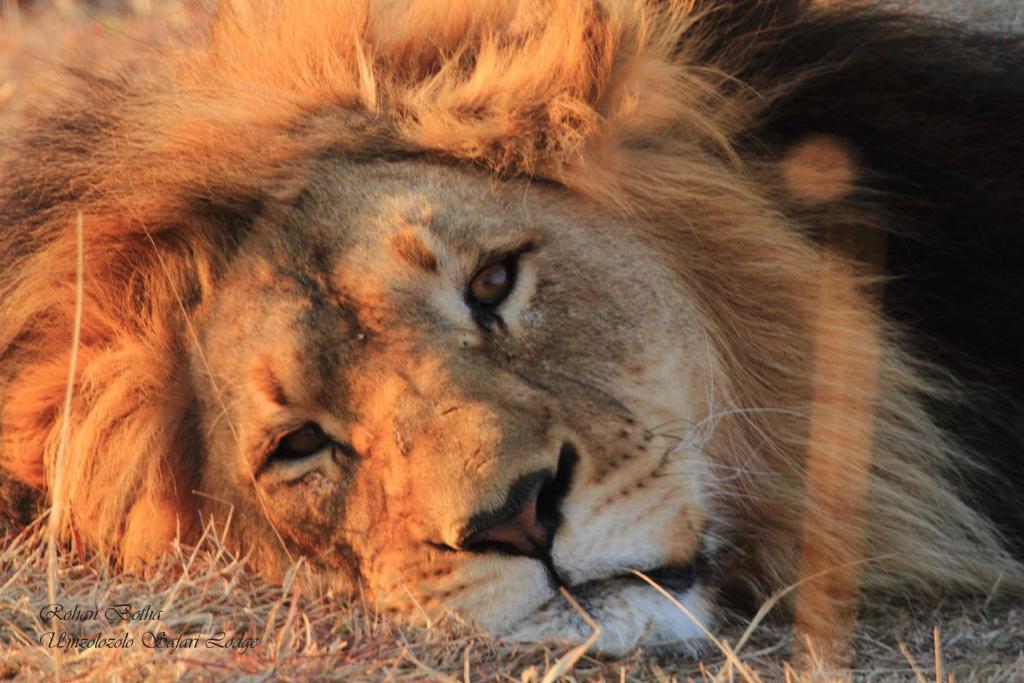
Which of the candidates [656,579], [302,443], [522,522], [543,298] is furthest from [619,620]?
[302,443]

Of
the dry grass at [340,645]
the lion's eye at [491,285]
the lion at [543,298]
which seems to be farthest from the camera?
the lion's eye at [491,285]

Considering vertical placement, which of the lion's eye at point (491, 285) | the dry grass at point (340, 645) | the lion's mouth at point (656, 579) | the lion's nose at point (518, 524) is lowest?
the dry grass at point (340, 645)

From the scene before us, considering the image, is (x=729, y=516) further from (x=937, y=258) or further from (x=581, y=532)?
(x=937, y=258)

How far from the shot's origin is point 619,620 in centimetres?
250

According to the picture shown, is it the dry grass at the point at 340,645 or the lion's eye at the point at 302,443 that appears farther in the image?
the lion's eye at the point at 302,443

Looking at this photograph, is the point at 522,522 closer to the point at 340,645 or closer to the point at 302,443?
the point at 340,645

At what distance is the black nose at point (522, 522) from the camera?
7.97 ft

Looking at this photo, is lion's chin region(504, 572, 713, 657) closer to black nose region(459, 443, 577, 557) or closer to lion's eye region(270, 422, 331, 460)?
black nose region(459, 443, 577, 557)

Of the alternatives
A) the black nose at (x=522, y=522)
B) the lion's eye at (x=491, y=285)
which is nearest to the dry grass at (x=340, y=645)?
the black nose at (x=522, y=522)

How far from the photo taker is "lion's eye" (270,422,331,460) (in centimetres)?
286

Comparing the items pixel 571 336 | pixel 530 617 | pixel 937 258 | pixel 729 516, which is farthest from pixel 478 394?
pixel 937 258

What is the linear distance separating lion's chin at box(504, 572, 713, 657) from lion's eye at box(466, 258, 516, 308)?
25.4 inches

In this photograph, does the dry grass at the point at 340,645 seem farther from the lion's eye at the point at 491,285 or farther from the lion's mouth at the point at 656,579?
the lion's eye at the point at 491,285

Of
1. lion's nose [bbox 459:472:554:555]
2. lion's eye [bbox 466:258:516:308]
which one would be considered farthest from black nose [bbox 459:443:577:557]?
lion's eye [bbox 466:258:516:308]
